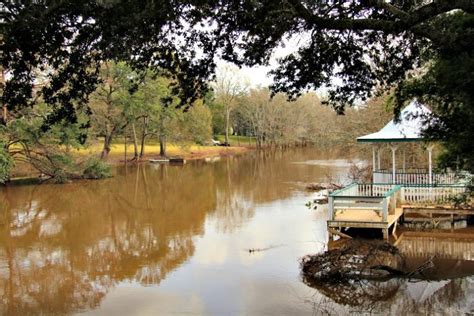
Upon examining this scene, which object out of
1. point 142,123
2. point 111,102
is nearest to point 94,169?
point 111,102

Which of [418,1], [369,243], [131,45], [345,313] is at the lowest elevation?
[345,313]

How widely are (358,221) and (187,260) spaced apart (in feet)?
13.6

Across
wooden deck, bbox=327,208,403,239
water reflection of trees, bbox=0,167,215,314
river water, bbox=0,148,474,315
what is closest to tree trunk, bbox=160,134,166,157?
water reflection of trees, bbox=0,167,215,314

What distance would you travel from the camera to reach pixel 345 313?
8148 millimetres

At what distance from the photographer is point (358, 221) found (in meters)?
12.1

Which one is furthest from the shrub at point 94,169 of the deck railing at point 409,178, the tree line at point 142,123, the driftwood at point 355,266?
the driftwood at point 355,266

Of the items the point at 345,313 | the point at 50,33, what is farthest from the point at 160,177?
the point at 50,33

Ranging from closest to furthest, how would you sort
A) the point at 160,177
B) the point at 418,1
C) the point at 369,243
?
the point at 418,1 → the point at 369,243 → the point at 160,177

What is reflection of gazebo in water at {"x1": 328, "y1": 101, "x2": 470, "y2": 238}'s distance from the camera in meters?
12.3

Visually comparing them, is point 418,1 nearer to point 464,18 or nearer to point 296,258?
point 464,18

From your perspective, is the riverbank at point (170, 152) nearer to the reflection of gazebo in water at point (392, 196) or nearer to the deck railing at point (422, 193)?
the reflection of gazebo in water at point (392, 196)

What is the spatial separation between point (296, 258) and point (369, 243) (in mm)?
1729

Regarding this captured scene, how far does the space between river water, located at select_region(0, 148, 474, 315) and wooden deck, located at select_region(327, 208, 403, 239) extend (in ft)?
1.87

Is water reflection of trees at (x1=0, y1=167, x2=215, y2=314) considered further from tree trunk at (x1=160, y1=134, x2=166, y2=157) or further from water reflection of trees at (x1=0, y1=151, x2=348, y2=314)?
tree trunk at (x1=160, y1=134, x2=166, y2=157)
